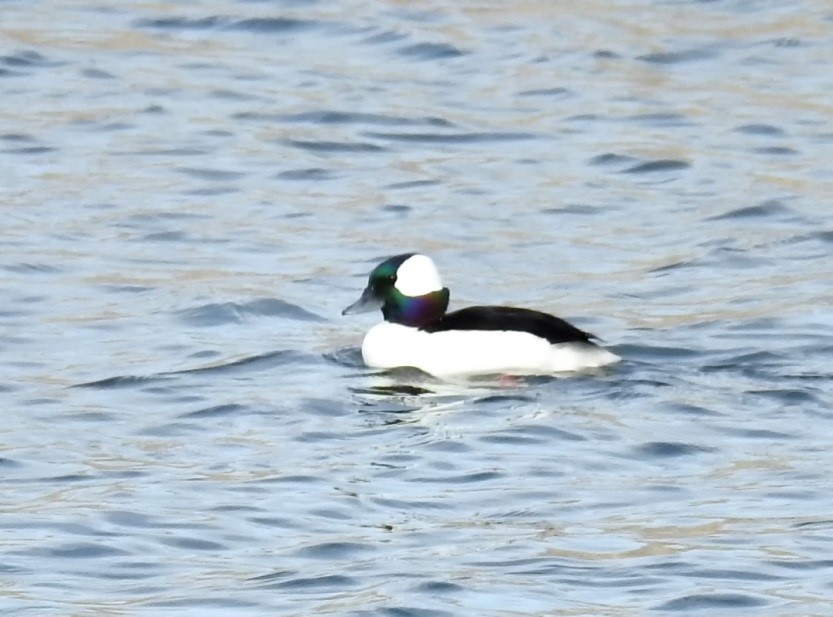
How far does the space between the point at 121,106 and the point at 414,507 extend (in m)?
9.76

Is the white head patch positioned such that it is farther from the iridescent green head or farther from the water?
the water

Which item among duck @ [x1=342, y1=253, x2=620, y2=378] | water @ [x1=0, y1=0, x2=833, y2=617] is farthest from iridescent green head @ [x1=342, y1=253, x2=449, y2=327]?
water @ [x1=0, y1=0, x2=833, y2=617]

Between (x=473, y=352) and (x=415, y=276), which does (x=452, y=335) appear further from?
(x=415, y=276)

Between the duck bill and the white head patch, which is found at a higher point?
the white head patch

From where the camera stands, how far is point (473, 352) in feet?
35.0

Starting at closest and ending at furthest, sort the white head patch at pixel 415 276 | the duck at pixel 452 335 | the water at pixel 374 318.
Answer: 1. the water at pixel 374 318
2. the duck at pixel 452 335
3. the white head patch at pixel 415 276

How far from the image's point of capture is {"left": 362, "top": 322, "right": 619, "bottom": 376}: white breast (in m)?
10.5

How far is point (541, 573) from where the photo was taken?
706 centimetres

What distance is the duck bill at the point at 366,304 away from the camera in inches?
443

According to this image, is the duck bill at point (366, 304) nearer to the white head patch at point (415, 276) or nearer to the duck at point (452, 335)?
the duck at point (452, 335)

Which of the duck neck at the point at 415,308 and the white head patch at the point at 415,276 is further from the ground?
the white head patch at the point at 415,276

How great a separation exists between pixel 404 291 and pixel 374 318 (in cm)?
155

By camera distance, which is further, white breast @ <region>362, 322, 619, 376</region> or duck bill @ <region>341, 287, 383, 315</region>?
duck bill @ <region>341, 287, 383, 315</region>

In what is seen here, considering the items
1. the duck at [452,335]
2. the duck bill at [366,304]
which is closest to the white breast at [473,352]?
the duck at [452,335]
